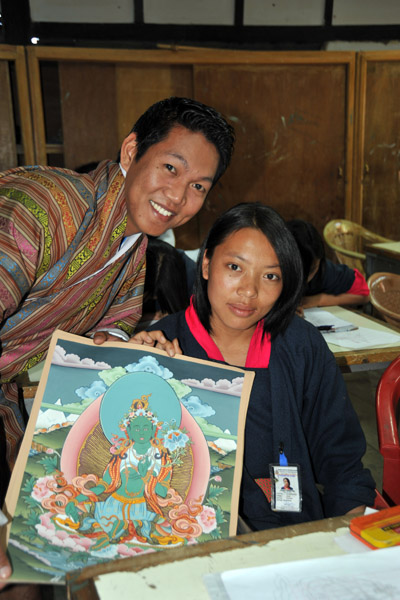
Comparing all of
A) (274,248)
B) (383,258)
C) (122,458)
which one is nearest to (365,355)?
(274,248)

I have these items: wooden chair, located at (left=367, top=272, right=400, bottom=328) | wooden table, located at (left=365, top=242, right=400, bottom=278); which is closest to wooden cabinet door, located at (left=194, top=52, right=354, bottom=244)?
wooden table, located at (left=365, top=242, right=400, bottom=278)

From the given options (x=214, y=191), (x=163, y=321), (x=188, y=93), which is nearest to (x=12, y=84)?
(x=188, y=93)

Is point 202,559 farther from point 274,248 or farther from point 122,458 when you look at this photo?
point 274,248

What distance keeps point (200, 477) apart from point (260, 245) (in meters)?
0.62

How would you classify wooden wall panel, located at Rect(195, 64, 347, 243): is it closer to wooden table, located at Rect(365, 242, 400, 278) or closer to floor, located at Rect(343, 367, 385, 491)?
wooden table, located at Rect(365, 242, 400, 278)

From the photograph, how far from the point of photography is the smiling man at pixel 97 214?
55.1 inches

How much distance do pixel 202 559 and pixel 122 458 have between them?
0.28m

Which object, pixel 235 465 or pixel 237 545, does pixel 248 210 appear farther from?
pixel 237 545

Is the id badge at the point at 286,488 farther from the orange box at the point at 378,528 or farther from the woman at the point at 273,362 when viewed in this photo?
the orange box at the point at 378,528

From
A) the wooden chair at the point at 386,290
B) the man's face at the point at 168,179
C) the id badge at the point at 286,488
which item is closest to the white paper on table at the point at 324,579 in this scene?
the id badge at the point at 286,488

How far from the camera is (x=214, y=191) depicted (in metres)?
5.41

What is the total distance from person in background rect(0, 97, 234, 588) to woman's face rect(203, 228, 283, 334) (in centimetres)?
20

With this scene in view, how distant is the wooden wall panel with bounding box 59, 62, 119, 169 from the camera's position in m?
5.08

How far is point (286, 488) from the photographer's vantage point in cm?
132
